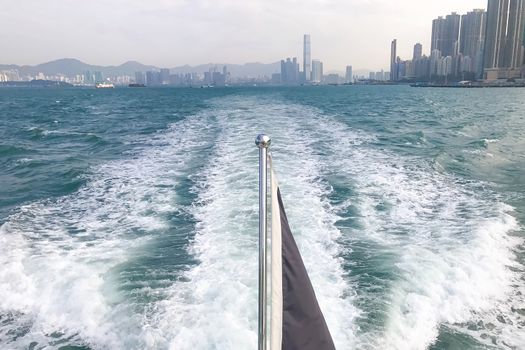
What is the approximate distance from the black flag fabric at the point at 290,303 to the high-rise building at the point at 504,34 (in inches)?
6714

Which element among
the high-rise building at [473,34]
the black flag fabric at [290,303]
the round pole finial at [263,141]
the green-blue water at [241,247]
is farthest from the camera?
the high-rise building at [473,34]

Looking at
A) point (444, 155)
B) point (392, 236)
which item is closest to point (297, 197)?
point (392, 236)

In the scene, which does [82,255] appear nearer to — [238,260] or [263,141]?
[238,260]

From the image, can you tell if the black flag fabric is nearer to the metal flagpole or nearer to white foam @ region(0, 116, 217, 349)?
the metal flagpole

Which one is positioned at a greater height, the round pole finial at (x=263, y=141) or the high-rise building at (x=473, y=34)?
the high-rise building at (x=473, y=34)

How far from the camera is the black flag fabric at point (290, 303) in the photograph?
2.47m

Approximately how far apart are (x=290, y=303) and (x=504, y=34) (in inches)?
7179

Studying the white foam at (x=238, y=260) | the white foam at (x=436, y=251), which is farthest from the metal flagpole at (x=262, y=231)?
the white foam at (x=436, y=251)

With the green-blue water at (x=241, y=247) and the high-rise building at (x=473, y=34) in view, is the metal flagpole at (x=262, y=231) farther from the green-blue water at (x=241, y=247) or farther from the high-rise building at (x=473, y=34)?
the high-rise building at (x=473, y=34)

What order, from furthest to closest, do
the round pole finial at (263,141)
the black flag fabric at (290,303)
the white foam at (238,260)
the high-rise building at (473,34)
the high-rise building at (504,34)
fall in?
the high-rise building at (473,34), the high-rise building at (504,34), the white foam at (238,260), the black flag fabric at (290,303), the round pole finial at (263,141)

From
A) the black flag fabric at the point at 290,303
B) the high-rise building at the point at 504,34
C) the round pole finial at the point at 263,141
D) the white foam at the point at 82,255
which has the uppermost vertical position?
the high-rise building at the point at 504,34

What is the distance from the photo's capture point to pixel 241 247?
778 cm

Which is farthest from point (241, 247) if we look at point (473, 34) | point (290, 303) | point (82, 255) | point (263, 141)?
point (473, 34)

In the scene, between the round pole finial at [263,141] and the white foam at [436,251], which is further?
the white foam at [436,251]
